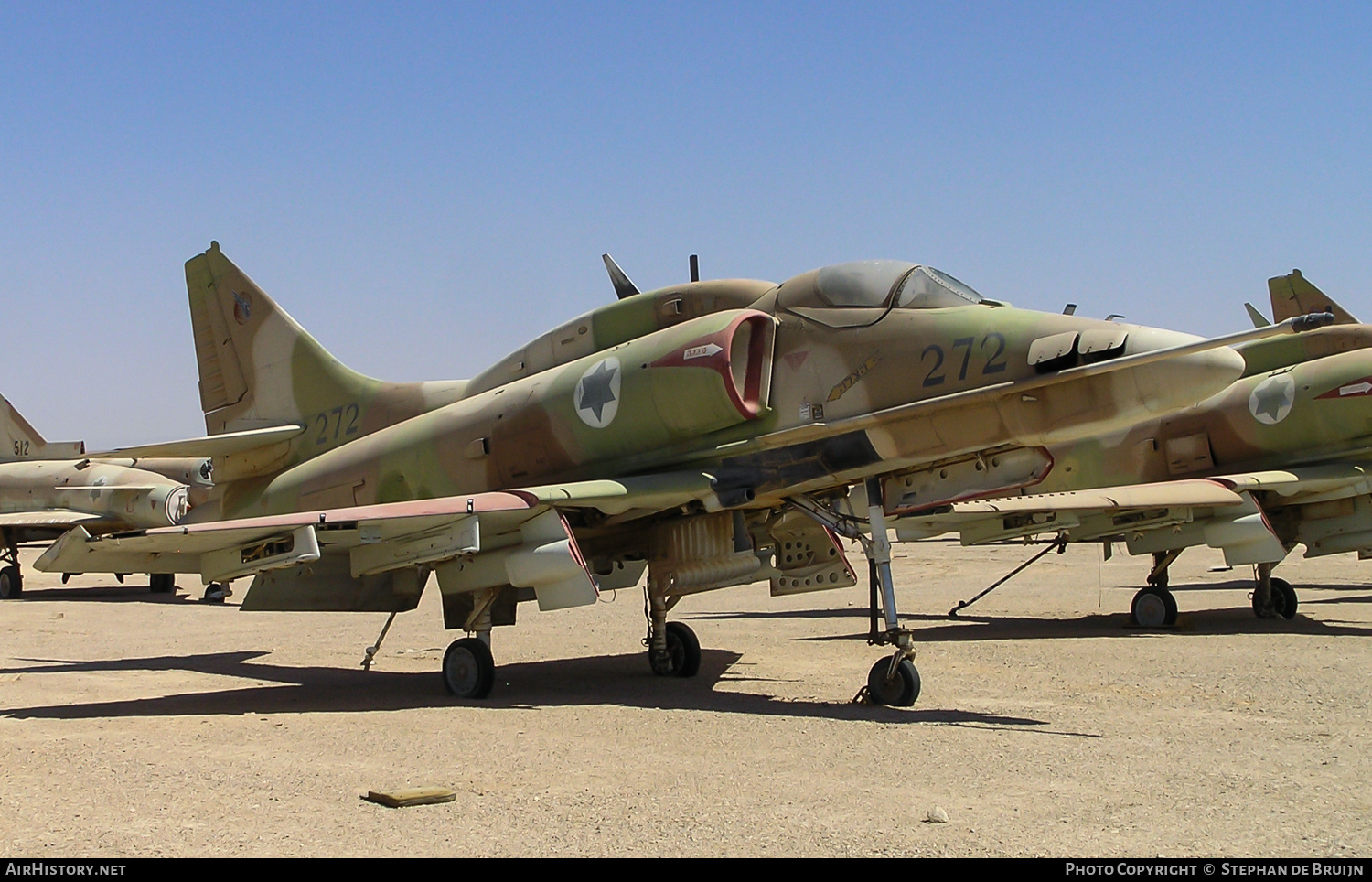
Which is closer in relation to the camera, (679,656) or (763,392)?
(763,392)

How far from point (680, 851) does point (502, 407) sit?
7.46 m

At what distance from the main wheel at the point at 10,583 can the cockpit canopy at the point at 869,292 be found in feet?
83.5

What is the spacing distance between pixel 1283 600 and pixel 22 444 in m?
32.6

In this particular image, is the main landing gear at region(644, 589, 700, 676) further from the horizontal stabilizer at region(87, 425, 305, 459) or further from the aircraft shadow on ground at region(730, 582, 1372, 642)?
the horizontal stabilizer at region(87, 425, 305, 459)

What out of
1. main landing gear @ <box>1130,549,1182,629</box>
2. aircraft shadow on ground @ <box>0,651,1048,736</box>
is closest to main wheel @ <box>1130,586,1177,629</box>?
main landing gear @ <box>1130,549,1182,629</box>

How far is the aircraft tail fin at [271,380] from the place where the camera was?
1461 cm

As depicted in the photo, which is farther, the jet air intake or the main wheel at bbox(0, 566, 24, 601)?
the main wheel at bbox(0, 566, 24, 601)

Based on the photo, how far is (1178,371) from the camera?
902cm

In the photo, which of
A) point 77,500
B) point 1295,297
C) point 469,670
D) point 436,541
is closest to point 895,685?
point 469,670

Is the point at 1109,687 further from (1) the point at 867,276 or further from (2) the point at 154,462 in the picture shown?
(2) the point at 154,462

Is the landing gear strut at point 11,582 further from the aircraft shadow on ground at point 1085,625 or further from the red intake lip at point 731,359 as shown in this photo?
the red intake lip at point 731,359

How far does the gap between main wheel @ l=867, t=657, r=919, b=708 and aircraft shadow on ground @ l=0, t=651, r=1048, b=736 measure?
12cm

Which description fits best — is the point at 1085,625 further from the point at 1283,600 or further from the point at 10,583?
the point at 10,583

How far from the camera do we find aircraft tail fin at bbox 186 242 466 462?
14609mm
